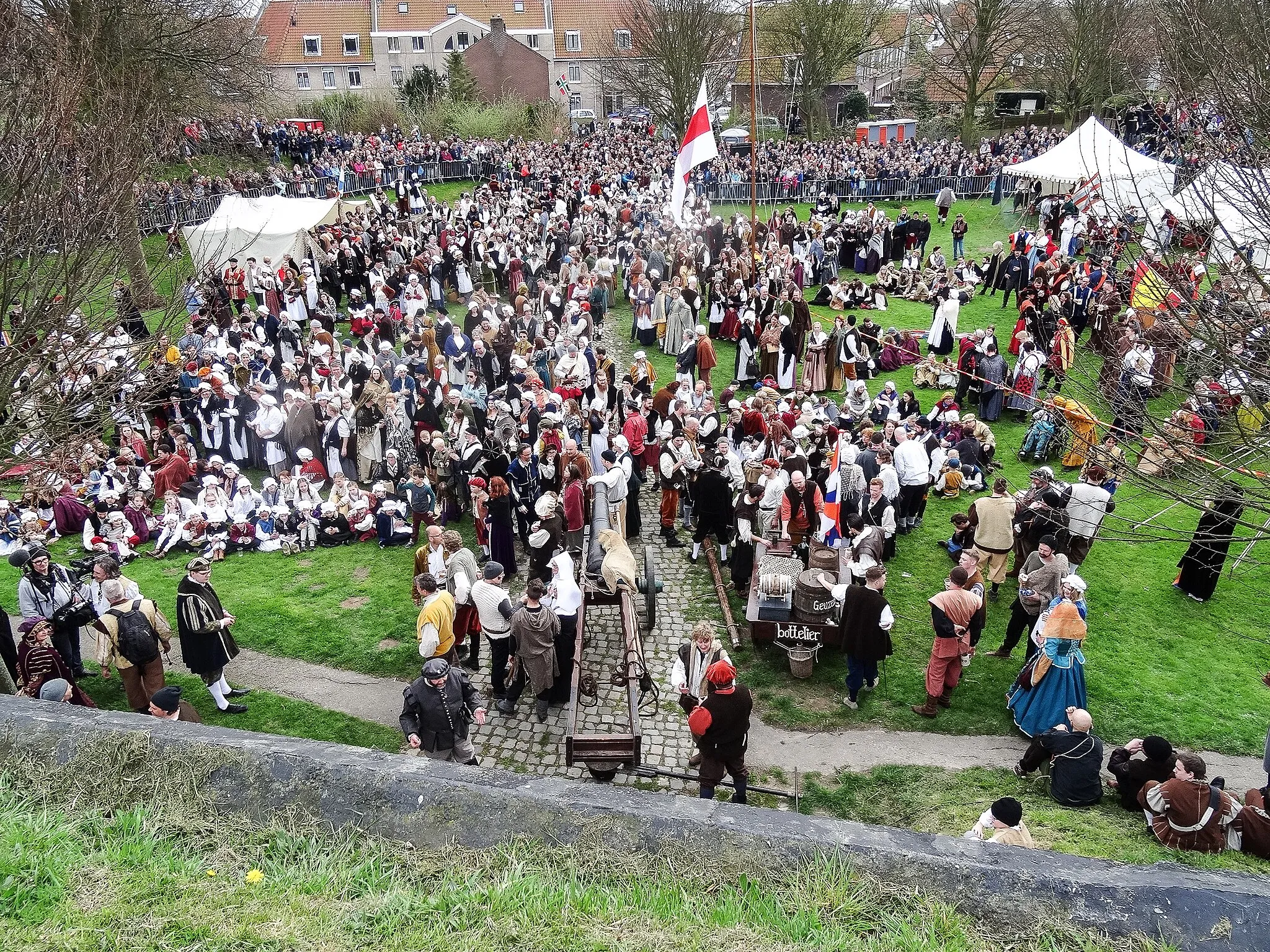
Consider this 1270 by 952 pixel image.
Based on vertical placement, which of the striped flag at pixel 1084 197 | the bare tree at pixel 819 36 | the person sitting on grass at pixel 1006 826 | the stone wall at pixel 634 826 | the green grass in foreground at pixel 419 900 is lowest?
the person sitting on grass at pixel 1006 826

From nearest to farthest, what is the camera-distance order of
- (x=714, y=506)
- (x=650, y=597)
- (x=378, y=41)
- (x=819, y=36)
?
(x=650, y=597)
(x=714, y=506)
(x=819, y=36)
(x=378, y=41)

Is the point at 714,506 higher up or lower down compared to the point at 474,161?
lower down

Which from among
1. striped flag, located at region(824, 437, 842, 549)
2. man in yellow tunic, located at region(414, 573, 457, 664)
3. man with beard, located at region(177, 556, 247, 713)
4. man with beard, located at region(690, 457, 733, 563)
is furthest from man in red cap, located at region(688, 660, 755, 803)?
man with beard, located at region(177, 556, 247, 713)

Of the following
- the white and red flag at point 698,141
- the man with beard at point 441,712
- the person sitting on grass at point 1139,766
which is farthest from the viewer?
the white and red flag at point 698,141

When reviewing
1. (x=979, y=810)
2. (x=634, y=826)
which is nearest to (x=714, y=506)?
(x=979, y=810)

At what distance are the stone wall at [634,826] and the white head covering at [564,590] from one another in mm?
4045

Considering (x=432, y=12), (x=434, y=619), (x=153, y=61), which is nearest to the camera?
(x=434, y=619)

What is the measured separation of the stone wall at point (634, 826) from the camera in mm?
3098

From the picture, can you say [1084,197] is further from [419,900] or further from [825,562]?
[419,900]

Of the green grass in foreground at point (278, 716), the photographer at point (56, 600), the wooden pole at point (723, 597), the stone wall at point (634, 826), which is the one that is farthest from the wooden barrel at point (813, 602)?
the photographer at point (56, 600)

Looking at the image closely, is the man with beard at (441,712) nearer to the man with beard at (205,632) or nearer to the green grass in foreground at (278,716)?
the green grass in foreground at (278,716)

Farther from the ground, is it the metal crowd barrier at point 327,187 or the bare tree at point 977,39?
the bare tree at point 977,39

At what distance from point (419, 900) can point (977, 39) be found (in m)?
44.0

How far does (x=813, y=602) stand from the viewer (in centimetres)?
862
